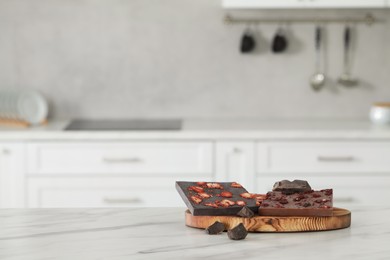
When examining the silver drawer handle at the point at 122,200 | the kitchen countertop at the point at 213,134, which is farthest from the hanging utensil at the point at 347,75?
the silver drawer handle at the point at 122,200

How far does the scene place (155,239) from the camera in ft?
6.82

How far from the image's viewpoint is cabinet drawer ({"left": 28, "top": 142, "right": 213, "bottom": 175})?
4234mm

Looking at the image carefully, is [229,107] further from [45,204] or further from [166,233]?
[166,233]

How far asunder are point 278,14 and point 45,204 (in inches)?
66.4

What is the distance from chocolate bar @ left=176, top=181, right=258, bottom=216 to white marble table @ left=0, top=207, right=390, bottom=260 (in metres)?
0.07

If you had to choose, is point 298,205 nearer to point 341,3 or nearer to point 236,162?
point 236,162

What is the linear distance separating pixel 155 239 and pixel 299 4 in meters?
2.63

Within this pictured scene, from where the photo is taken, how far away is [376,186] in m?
4.29

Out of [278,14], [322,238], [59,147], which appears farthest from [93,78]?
[322,238]

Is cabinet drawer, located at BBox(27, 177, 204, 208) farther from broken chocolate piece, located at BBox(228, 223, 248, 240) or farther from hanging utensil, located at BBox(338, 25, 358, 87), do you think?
broken chocolate piece, located at BBox(228, 223, 248, 240)

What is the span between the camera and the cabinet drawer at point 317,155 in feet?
14.0

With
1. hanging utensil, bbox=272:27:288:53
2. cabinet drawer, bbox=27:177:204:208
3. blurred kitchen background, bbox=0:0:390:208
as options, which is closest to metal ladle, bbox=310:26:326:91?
blurred kitchen background, bbox=0:0:390:208

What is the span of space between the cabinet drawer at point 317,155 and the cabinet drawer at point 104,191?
20.1 inches

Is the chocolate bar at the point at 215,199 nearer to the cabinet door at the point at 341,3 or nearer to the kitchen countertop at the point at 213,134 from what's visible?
Answer: the kitchen countertop at the point at 213,134
